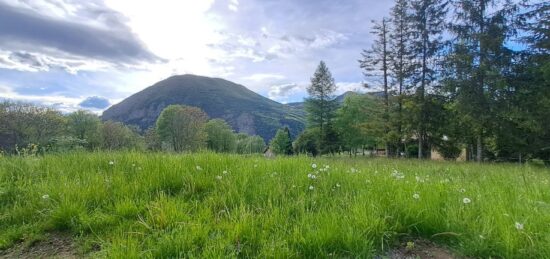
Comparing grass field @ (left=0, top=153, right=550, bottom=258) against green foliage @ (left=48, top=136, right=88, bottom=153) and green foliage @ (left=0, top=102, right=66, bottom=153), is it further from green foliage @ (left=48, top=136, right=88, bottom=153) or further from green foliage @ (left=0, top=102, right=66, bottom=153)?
green foliage @ (left=0, top=102, right=66, bottom=153)

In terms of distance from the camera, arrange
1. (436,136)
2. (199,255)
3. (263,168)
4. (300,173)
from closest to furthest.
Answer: (199,255) < (300,173) < (263,168) < (436,136)

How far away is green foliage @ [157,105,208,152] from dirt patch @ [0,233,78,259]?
65.0 m

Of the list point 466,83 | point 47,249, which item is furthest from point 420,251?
point 466,83

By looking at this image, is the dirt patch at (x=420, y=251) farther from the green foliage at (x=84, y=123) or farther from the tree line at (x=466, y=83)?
the green foliage at (x=84, y=123)

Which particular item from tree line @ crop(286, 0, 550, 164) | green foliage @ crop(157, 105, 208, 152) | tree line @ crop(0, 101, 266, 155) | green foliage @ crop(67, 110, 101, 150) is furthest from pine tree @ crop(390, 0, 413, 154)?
green foliage @ crop(67, 110, 101, 150)

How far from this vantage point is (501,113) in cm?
2309

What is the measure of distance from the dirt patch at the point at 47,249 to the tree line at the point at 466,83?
81.5 feet

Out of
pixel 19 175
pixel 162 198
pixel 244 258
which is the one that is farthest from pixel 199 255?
pixel 19 175

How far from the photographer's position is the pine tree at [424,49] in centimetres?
2977

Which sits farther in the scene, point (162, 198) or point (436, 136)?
point (436, 136)

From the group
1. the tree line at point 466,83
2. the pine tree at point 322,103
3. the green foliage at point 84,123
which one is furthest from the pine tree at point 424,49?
the green foliage at point 84,123

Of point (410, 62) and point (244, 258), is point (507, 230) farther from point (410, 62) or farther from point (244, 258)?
point (410, 62)

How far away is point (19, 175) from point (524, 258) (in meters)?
5.98

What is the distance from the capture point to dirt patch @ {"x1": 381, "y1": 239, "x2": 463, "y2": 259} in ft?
9.05
